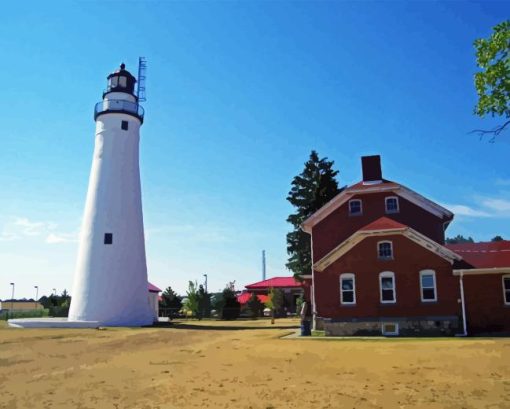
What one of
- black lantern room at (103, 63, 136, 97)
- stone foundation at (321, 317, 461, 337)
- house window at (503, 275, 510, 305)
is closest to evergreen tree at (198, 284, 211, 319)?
black lantern room at (103, 63, 136, 97)

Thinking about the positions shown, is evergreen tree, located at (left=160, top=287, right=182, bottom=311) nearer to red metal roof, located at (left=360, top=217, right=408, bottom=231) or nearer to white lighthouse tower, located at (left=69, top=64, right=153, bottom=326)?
white lighthouse tower, located at (left=69, top=64, right=153, bottom=326)

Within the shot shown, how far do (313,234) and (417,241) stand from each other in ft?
27.5

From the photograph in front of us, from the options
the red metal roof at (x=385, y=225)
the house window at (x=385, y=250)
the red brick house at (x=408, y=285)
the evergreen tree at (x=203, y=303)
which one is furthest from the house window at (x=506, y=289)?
the evergreen tree at (x=203, y=303)

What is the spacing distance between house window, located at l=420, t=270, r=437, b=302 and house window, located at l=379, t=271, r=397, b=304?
5.07 feet

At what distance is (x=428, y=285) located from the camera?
2678 centimetres

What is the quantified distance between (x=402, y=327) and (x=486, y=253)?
276 inches

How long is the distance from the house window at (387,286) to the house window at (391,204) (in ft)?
18.3

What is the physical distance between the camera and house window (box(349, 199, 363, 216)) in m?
32.3

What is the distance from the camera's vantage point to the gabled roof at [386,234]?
87.1ft

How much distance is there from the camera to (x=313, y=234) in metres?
33.8

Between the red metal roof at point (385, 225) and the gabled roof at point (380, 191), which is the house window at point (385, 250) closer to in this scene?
the red metal roof at point (385, 225)

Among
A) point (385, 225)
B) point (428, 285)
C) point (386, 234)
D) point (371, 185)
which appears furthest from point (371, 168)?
point (428, 285)

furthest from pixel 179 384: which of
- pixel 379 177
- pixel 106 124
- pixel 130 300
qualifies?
pixel 106 124

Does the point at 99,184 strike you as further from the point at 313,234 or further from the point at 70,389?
the point at 70,389
